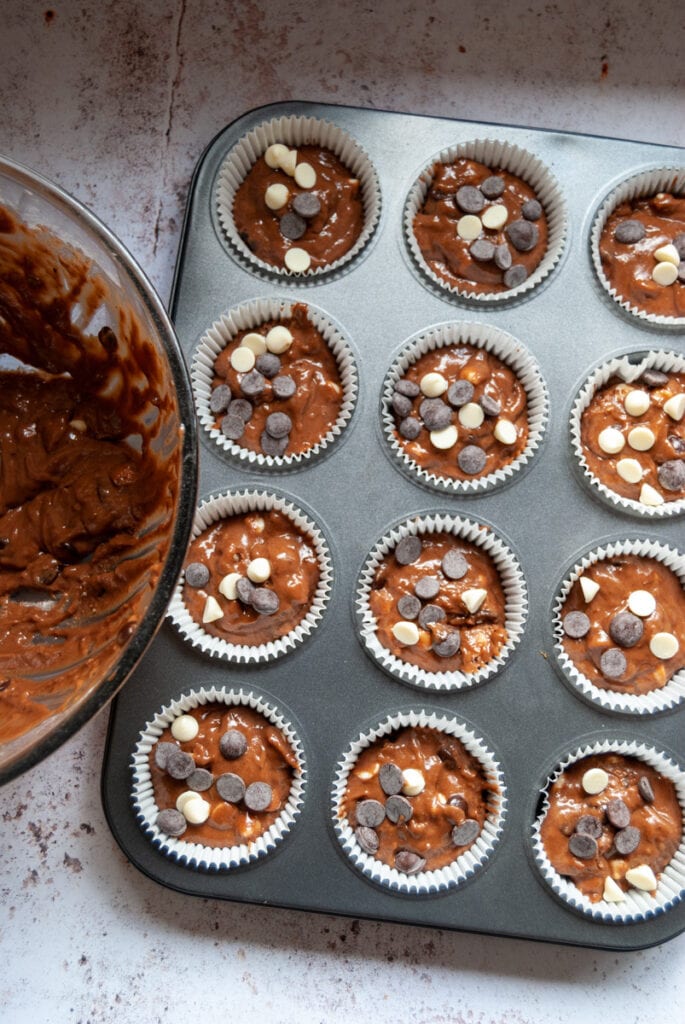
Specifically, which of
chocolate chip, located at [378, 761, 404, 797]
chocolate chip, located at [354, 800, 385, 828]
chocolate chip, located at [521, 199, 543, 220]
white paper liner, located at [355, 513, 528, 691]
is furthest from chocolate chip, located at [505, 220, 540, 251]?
chocolate chip, located at [354, 800, 385, 828]

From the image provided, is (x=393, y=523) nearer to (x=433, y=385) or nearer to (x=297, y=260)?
(x=433, y=385)

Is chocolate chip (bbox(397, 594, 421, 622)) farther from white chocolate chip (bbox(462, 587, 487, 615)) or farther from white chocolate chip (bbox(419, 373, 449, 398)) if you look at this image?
white chocolate chip (bbox(419, 373, 449, 398))

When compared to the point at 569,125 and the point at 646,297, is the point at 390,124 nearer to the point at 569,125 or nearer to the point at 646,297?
the point at 569,125

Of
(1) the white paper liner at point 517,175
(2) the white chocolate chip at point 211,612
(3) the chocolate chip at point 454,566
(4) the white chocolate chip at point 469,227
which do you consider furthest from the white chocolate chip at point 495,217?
(2) the white chocolate chip at point 211,612

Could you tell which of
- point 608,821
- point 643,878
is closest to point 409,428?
point 608,821

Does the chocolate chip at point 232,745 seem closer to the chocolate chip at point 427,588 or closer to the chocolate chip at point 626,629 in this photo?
the chocolate chip at point 427,588
